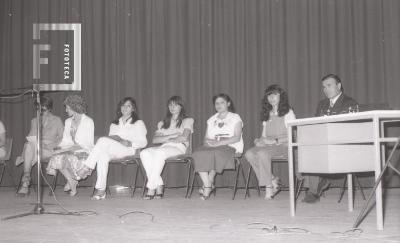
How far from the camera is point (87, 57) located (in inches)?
270

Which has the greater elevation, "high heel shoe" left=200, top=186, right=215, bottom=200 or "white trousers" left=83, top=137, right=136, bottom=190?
"white trousers" left=83, top=137, right=136, bottom=190

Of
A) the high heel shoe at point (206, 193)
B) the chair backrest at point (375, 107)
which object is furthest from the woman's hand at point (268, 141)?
the chair backrest at point (375, 107)

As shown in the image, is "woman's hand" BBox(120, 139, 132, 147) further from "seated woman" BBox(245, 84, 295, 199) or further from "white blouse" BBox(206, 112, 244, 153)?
"seated woman" BBox(245, 84, 295, 199)

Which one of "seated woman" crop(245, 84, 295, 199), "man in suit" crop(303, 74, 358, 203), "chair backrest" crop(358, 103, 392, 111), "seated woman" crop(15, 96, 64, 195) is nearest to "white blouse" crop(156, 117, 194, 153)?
"seated woman" crop(245, 84, 295, 199)

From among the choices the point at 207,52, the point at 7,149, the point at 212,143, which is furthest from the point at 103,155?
the point at 207,52

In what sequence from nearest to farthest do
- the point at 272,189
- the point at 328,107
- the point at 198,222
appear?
the point at 198,222 → the point at 328,107 → the point at 272,189

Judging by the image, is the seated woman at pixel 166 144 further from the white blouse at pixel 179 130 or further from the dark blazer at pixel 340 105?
the dark blazer at pixel 340 105

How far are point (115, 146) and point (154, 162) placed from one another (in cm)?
53

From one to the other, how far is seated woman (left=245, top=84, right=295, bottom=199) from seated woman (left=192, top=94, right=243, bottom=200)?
0.71ft

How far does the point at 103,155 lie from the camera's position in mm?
5516

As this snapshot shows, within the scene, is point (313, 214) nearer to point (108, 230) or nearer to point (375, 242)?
point (375, 242)

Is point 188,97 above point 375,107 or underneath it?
above

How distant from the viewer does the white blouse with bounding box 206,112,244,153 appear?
18.2ft

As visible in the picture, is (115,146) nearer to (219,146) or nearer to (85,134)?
(85,134)
